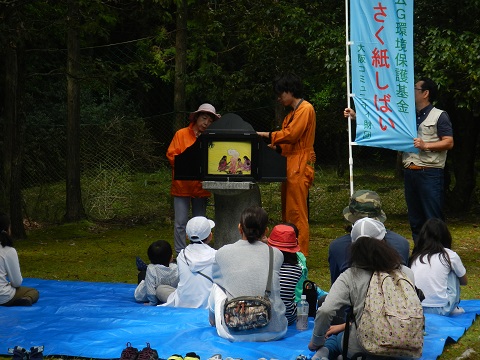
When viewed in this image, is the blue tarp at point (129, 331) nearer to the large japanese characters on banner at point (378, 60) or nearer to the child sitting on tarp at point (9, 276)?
the child sitting on tarp at point (9, 276)

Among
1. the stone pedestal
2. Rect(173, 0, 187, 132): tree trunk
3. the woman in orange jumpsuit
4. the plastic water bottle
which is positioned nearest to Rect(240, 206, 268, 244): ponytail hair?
the plastic water bottle

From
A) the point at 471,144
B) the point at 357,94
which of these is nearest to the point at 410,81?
the point at 357,94

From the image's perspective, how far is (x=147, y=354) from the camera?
216 inches

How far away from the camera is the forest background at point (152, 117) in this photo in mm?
12219

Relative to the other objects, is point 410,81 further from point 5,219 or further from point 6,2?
point 6,2

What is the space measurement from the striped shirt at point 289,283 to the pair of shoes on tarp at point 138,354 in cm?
119

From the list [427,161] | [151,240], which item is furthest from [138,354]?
[151,240]

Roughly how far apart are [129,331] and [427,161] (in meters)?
3.58

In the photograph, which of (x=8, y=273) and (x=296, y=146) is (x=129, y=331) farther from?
(x=296, y=146)

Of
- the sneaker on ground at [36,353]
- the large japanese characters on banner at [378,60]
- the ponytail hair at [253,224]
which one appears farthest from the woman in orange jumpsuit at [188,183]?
the sneaker on ground at [36,353]

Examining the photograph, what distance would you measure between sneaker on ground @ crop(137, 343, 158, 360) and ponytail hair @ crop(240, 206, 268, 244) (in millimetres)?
1076

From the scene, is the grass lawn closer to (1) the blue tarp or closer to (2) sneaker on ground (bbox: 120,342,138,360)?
(1) the blue tarp

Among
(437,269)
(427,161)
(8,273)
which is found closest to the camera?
(437,269)

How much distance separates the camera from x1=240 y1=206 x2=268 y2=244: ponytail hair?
6.11m
